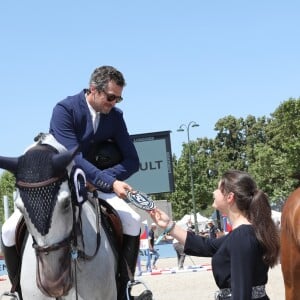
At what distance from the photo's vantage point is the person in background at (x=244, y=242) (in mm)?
4508

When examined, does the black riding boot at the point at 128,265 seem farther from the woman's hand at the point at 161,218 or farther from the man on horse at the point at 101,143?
the woman's hand at the point at 161,218

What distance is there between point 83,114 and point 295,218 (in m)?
2.37

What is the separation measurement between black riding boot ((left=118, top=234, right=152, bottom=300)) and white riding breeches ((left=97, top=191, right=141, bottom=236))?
0.23ft

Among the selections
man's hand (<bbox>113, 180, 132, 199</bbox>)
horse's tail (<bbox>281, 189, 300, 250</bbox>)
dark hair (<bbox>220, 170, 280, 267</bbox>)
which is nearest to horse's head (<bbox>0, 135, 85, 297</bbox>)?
man's hand (<bbox>113, 180, 132, 199</bbox>)

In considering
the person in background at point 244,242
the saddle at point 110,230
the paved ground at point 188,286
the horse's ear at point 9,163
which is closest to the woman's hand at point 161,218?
the person in background at point 244,242

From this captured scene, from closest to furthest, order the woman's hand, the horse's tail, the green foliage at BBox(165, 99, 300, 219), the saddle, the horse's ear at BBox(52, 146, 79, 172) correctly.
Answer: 1. the horse's ear at BBox(52, 146, 79, 172)
2. the woman's hand
3. the saddle
4. the horse's tail
5. the green foliage at BBox(165, 99, 300, 219)

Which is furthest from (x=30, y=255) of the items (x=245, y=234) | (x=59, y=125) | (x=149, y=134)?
(x=149, y=134)

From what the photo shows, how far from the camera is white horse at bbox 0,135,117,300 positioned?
14.6ft

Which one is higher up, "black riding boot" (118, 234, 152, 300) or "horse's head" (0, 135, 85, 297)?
"horse's head" (0, 135, 85, 297)

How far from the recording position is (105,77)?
573cm

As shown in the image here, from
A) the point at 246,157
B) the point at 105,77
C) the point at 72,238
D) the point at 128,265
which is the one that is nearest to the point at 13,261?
the point at 128,265

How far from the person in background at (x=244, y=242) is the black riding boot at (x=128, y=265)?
88 centimetres

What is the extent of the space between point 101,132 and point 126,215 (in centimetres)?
81

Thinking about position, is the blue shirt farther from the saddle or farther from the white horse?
the white horse
